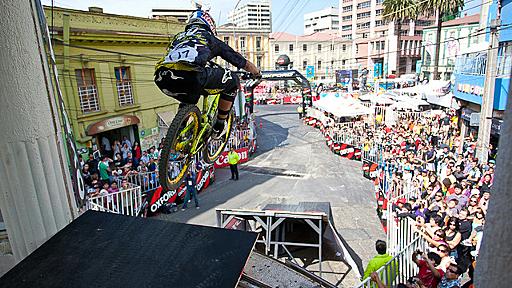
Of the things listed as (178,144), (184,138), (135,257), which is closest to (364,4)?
(184,138)

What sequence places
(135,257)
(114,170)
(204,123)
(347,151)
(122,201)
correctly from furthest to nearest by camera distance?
1. (347,151)
2. (114,170)
3. (122,201)
4. (204,123)
5. (135,257)

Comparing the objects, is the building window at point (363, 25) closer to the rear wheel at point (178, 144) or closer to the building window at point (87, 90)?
the building window at point (87, 90)

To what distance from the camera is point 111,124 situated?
1695 cm

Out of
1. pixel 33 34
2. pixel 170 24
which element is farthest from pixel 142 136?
pixel 33 34

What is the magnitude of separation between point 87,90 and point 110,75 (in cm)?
142

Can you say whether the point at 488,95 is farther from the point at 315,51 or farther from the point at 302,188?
the point at 315,51

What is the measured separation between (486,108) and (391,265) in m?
9.53

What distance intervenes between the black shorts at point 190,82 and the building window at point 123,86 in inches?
563

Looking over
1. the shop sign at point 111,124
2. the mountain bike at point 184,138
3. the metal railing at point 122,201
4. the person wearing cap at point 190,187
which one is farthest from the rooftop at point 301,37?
the mountain bike at point 184,138

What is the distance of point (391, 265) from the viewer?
18.8 feet

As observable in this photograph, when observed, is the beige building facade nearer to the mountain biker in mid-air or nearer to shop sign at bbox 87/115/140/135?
shop sign at bbox 87/115/140/135

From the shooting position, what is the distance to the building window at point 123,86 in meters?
17.3

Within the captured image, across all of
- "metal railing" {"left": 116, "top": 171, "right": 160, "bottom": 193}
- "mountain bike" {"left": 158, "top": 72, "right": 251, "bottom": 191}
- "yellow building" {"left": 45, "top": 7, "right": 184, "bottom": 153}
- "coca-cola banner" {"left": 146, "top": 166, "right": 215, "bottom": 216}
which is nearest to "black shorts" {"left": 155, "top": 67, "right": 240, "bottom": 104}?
"mountain bike" {"left": 158, "top": 72, "right": 251, "bottom": 191}

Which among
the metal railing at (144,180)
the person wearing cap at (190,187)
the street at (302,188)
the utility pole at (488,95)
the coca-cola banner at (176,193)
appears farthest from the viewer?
the person wearing cap at (190,187)
